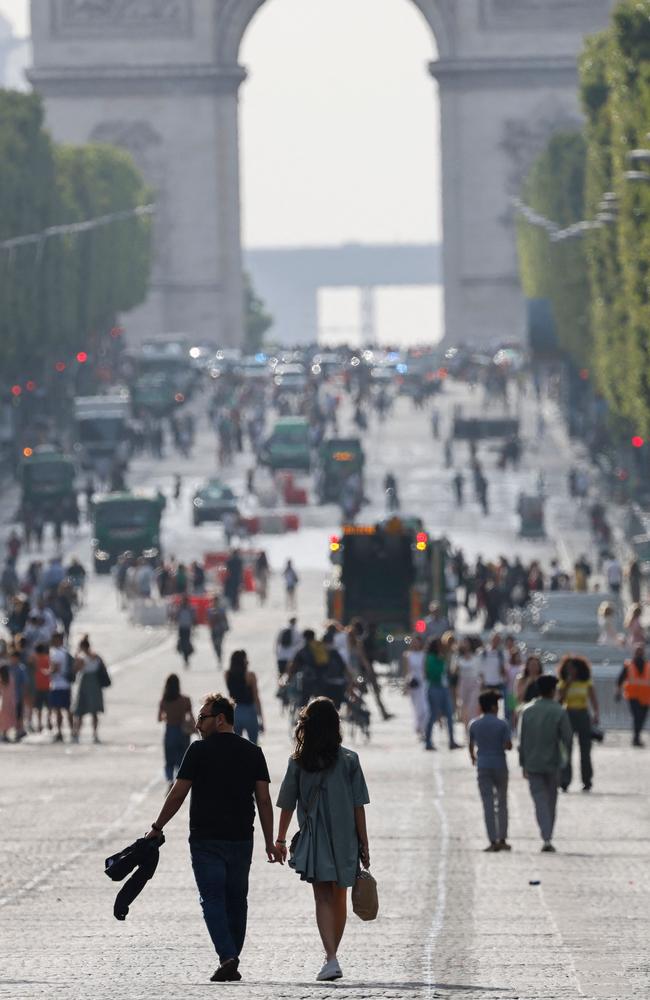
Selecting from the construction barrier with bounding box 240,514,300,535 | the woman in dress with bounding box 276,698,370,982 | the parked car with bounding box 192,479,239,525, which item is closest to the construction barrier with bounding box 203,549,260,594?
the construction barrier with bounding box 240,514,300,535

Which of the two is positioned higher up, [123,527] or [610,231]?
[610,231]

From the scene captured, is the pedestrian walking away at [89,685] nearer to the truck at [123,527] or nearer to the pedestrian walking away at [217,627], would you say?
the pedestrian walking away at [217,627]

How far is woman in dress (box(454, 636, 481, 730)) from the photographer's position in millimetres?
33375

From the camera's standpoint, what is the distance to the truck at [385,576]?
48.2 m

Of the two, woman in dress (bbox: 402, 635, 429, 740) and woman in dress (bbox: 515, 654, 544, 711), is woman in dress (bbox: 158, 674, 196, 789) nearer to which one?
woman in dress (bbox: 515, 654, 544, 711)

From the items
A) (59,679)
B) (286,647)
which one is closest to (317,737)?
(59,679)

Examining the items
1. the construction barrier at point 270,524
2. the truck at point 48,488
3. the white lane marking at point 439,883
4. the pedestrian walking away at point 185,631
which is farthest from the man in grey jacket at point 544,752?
the truck at point 48,488

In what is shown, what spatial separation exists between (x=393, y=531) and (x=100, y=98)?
80.3 m

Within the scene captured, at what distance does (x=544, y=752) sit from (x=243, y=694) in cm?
547

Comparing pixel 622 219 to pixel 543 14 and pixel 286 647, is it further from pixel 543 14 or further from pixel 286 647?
pixel 543 14

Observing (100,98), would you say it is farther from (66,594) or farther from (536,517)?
(66,594)

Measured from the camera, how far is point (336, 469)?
259 ft

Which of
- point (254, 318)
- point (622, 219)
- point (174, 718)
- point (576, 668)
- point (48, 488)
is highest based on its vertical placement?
point (254, 318)

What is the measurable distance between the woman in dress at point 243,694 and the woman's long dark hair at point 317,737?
11.3 meters
